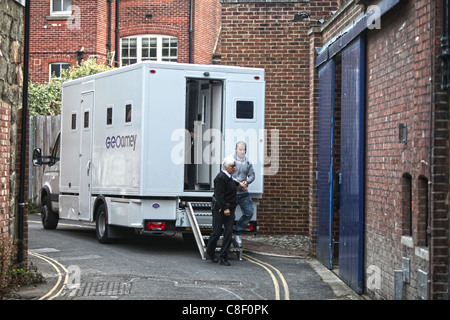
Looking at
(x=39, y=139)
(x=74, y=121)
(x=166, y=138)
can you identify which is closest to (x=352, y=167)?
(x=166, y=138)

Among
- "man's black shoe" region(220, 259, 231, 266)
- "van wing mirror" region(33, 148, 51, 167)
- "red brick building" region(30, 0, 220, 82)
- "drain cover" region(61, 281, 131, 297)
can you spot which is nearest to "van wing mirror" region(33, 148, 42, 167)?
"van wing mirror" region(33, 148, 51, 167)

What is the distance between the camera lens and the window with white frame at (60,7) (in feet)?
93.6

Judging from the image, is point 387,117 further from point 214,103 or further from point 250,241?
point 250,241

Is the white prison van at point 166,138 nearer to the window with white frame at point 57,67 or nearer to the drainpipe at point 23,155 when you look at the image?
the drainpipe at point 23,155

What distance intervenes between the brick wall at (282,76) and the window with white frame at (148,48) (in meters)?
12.6

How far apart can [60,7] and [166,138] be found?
688 inches

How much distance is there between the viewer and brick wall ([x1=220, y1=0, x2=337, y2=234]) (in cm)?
1641

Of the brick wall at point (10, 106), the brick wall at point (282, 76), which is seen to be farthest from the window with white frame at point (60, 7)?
the brick wall at point (10, 106)

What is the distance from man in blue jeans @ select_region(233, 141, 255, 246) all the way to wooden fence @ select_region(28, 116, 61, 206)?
9.75 metres

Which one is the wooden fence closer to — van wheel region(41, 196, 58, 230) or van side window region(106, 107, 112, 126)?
van wheel region(41, 196, 58, 230)

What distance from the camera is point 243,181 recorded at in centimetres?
1284

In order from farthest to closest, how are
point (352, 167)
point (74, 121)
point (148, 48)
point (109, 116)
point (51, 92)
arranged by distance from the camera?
point (148, 48)
point (51, 92)
point (74, 121)
point (109, 116)
point (352, 167)

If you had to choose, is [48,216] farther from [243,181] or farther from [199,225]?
[243,181]

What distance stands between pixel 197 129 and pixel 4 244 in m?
5.61
